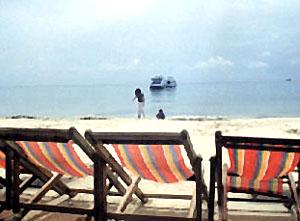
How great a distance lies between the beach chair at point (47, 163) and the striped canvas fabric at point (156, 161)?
18cm

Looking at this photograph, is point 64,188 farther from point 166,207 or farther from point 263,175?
point 263,175

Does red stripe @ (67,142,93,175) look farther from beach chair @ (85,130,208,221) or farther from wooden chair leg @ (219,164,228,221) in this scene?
wooden chair leg @ (219,164,228,221)

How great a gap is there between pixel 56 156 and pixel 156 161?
29.3 inches

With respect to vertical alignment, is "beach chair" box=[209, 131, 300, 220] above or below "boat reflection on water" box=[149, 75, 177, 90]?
above

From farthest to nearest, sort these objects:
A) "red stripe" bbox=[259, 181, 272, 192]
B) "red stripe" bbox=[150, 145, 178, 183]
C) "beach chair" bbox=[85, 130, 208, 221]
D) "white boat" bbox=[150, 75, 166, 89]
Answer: "white boat" bbox=[150, 75, 166, 89] → "red stripe" bbox=[259, 181, 272, 192] → "red stripe" bbox=[150, 145, 178, 183] → "beach chair" bbox=[85, 130, 208, 221]

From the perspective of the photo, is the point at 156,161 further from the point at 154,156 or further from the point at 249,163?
the point at 249,163

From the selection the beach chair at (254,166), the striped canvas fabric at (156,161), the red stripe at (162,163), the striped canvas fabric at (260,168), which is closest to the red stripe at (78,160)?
the striped canvas fabric at (156,161)

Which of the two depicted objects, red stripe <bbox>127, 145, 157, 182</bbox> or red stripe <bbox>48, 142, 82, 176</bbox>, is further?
red stripe <bbox>48, 142, 82, 176</bbox>

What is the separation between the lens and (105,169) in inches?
121

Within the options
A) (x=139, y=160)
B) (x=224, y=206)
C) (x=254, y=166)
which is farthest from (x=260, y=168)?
(x=139, y=160)

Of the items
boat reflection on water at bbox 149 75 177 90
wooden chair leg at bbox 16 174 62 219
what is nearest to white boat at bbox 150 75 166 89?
boat reflection on water at bbox 149 75 177 90

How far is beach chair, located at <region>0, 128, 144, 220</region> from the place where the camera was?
9.71 feet

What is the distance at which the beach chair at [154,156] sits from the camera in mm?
Result: 2803

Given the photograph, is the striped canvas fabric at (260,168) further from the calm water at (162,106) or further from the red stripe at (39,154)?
the calm water at (162,106)
